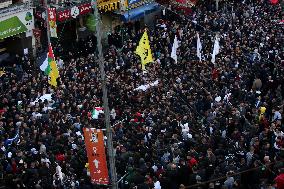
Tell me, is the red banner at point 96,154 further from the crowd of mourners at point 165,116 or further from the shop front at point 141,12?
the shop front at point 141,12

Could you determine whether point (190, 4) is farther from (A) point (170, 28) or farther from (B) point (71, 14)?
(B) point (71, 14)

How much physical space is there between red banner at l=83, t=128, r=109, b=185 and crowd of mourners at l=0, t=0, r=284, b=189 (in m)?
1.89

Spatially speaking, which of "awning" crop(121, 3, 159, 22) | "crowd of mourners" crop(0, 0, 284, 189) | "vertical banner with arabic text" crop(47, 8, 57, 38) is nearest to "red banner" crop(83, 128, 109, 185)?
"crowd of mourners" crop(0, 0, 284, 189)

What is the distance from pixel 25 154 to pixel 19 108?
4.41 metres

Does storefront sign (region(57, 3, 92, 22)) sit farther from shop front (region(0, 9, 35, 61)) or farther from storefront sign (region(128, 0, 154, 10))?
storefront sign (region(128, 0, 154, 10))

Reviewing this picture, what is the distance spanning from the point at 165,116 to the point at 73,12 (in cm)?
1540

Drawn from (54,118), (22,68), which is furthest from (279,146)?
(22,68)

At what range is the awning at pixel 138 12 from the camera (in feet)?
121

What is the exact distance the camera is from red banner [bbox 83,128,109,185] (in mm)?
13953

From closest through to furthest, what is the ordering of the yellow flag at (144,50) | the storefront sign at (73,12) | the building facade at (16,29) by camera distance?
the yellow flag at (144,50), the building facade at (16,29), the storefront sign at (73,12)

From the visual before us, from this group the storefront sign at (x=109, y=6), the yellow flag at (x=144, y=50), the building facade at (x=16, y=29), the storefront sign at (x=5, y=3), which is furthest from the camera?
Result: the storefront sign at (x=109, y=6)

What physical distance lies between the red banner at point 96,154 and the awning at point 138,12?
23.3 metres

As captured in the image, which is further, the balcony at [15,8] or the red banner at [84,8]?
the red banner at [84,8]

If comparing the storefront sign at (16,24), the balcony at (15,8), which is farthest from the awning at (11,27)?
the balcony at (15,8)
